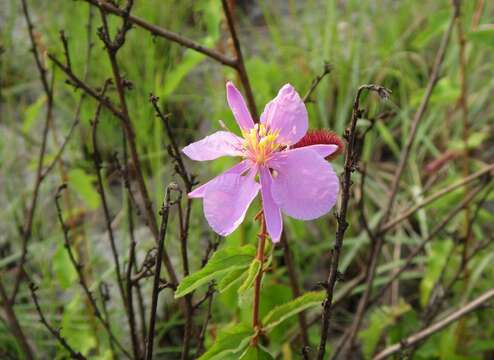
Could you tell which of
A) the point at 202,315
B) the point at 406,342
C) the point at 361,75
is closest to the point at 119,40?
the point at 406,342

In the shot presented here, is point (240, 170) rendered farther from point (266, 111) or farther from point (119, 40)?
point (119, 40)

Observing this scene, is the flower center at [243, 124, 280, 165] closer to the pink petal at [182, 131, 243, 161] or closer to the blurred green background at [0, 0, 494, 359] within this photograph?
the pink petal at [182, 131, 243, 161]

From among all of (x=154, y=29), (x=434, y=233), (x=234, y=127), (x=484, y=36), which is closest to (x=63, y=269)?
(x=234, y=127)

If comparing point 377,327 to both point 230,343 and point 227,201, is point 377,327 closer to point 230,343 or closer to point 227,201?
point 230,343

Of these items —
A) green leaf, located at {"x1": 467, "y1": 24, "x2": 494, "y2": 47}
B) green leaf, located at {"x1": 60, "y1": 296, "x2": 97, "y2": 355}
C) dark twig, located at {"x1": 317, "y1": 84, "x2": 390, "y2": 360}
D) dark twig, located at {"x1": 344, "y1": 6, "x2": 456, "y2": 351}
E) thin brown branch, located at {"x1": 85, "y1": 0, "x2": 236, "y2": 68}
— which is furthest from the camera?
green leaf, located at {"x1": 60, "y1": 296, "x2": 97, "y2": 355}

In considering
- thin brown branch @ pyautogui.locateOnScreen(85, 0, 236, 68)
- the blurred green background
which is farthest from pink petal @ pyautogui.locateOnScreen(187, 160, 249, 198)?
the blurred green background

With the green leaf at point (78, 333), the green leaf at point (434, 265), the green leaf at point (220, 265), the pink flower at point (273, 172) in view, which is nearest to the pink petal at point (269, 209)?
the pink flower at point (273, 172)

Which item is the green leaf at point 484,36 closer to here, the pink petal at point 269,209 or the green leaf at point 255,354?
the pink petal at point 269,209
